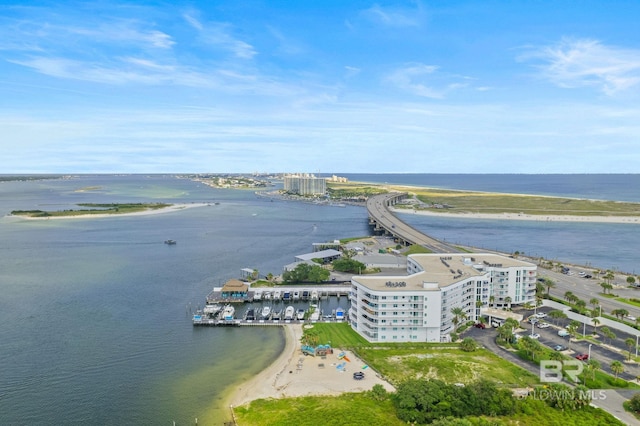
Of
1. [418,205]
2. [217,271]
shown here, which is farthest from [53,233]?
[418,205]

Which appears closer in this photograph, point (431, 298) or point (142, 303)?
point (431, 298)

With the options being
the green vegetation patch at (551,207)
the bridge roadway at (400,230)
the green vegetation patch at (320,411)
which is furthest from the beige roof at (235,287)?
the green vegetation patch at (551,207)

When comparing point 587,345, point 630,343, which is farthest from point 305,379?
point 630,343

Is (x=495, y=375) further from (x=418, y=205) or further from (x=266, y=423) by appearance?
(x=418, y=205)

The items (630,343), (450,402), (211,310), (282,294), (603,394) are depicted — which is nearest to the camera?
(450,402)

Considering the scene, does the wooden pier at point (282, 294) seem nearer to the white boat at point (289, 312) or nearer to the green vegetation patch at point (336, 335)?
the white boat at point (289, 312)

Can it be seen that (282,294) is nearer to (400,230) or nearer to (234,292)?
(234,292)

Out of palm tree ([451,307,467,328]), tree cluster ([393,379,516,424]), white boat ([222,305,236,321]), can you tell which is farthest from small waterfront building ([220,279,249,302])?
tree cluster ([393,379,516,424])
